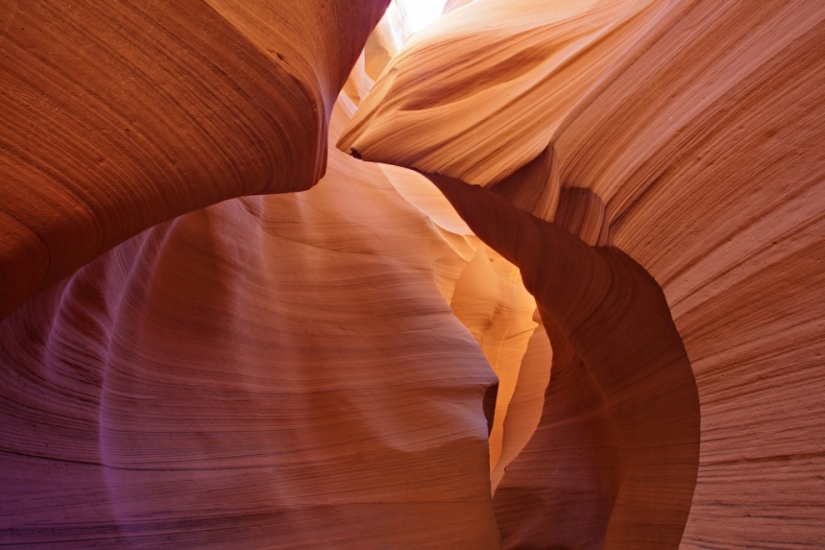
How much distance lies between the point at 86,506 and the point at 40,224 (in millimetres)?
1681

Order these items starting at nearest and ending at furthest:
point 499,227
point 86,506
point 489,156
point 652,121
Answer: point 652,121 < point 86,506 < point 489,156 < point 499,227

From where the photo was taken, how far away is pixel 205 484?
3.33 metres

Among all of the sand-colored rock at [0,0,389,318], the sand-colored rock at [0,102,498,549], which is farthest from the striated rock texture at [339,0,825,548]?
the sand-colored rock at [0,0,389,318]

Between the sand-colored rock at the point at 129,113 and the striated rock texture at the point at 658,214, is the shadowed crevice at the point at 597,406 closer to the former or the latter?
the striated rock texture at the point at 658,214

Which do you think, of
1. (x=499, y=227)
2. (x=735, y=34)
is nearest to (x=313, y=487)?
(x=499, y=227)

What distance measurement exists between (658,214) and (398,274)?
3.10 meters

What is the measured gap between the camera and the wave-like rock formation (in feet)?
5.34

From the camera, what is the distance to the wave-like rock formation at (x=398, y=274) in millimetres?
1627

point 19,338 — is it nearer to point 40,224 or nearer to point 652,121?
point 40,224

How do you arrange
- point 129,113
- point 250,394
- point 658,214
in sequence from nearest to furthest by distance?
1. point 129,113
2. point 658,214
3. point 250,394

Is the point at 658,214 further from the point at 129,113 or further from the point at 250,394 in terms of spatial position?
the point at 250,394

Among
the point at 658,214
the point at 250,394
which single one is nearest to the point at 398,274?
the point at 250,394

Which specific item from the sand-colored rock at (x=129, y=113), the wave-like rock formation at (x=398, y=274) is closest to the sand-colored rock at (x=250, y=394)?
the wave-like rock formation at (x=398, y=274)

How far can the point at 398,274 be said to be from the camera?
502 centimetres
